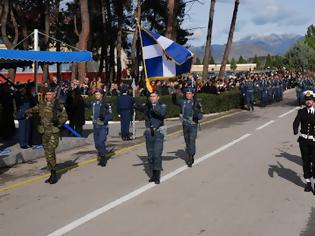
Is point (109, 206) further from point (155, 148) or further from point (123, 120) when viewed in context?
point (123, 120)

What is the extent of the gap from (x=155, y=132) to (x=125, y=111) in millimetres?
6930

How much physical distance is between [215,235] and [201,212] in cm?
107

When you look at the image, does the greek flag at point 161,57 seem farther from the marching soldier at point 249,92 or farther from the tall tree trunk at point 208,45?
the tall tree trunk at point 208,45

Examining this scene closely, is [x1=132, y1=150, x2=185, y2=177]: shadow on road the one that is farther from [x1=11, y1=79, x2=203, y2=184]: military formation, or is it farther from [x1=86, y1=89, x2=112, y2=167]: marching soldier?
[x1=86, y1=89, x2=112, y2=167]: marching soldier

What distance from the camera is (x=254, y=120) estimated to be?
22.9 meters

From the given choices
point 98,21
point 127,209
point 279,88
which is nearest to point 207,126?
point 127,209

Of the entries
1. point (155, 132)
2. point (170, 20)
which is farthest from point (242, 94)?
point (155, 132)

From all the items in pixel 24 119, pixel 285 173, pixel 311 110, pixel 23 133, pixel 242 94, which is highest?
pixel 311 110

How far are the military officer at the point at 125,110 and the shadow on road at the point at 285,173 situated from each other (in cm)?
617

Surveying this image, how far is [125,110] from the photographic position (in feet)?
54.4

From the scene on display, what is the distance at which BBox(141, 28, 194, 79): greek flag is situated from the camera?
14648 millimetres

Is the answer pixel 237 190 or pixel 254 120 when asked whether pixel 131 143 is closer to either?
pixel 237 190

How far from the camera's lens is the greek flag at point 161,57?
14648 millimetres

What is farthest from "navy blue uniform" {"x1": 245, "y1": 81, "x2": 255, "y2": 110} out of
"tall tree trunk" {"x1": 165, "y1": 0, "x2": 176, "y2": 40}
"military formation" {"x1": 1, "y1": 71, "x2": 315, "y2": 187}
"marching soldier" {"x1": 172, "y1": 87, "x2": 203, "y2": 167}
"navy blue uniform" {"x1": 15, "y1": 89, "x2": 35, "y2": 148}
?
"marching soldier" {"x1": 172, "y1": 87, "x2": 203, "y2": 167}
